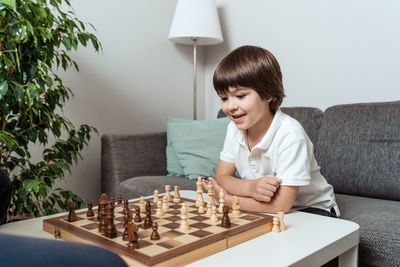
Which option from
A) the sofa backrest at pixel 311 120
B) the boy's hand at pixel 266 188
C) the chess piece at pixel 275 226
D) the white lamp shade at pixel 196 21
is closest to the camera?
the chess piece at pixel 275 226

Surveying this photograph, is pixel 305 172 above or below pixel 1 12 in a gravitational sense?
below

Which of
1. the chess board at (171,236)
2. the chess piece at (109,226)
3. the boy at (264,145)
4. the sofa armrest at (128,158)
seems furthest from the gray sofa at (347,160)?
the chess piece at (109,226)

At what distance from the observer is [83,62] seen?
248 cm

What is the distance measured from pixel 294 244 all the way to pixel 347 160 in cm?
117

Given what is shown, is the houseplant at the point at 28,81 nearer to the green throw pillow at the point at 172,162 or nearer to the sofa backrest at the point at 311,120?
the green throw pillow at the point at 172,162

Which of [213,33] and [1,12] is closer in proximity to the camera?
[1,12]

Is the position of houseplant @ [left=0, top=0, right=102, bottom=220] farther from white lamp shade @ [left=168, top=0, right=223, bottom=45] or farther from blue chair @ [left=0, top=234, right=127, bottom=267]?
blue chair @ [left=0, top=234, right=127, bottom=267]

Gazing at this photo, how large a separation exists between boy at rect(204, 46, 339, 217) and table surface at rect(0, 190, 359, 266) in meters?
0.11

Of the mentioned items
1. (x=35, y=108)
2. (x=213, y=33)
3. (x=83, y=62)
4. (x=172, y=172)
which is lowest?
(x=172, y=172)

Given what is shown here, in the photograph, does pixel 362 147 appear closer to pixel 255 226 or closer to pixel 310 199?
pixel 310 199

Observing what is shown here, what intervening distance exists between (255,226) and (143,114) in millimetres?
2036

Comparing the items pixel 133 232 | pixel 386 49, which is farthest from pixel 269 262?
pixel 386 49

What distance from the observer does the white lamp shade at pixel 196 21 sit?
2.64 meters

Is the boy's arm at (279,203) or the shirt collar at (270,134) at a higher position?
the shirt collar at (270,134)
